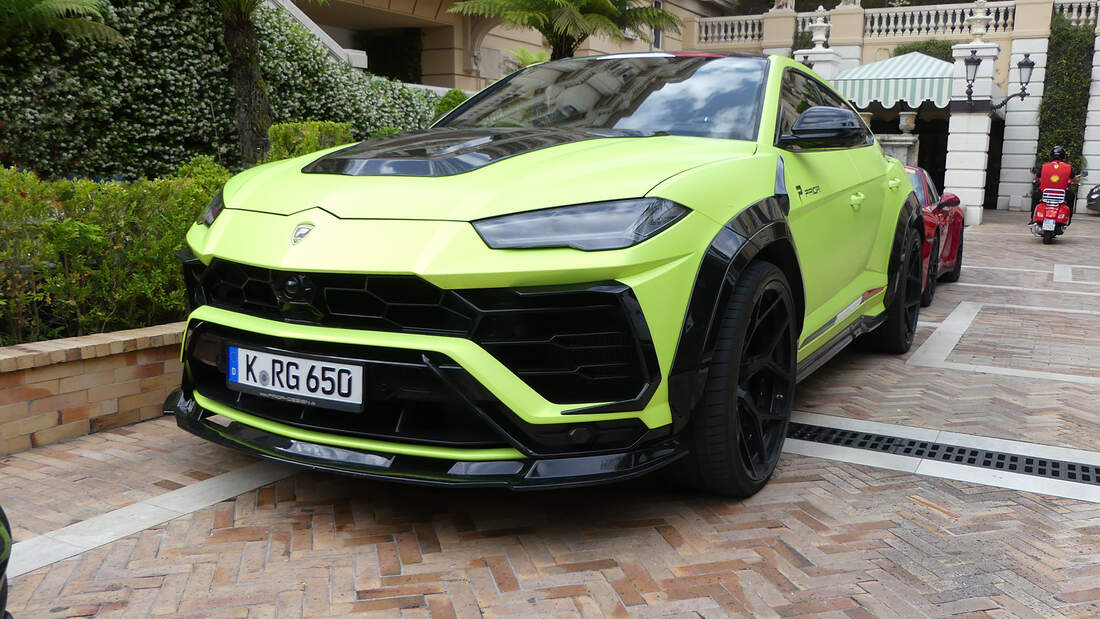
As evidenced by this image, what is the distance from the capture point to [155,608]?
2.44m

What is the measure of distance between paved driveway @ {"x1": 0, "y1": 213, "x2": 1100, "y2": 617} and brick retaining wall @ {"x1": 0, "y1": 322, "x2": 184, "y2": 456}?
0.09m

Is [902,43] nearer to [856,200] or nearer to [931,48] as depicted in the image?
[931,48]

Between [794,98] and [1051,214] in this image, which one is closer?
[794,98]

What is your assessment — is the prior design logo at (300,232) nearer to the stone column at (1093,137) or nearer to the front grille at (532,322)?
the front grille at (532,322)

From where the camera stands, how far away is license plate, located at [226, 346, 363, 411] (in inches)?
102

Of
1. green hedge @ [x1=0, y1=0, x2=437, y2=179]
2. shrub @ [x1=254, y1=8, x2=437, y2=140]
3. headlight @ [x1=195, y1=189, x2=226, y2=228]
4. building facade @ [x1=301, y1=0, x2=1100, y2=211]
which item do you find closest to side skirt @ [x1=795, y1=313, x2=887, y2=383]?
headlight @ [x1=195, y1=189, x2=226, y2=228]

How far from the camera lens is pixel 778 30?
26375 millimetres

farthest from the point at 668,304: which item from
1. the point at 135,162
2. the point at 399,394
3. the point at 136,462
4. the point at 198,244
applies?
the point at 135,162

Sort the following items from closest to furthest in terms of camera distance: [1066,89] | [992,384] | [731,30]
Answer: [992,384]
[1066,89]
[731,30]

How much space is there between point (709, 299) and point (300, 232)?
1.28m

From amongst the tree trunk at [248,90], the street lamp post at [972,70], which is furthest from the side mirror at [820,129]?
the street lamp post at [972,70]

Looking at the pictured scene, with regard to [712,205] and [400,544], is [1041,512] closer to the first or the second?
[712,205]

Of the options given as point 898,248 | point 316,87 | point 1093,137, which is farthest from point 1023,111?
point 898,248

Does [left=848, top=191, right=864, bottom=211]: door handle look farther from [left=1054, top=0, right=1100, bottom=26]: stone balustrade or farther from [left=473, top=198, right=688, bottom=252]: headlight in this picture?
[left=1054, top=0, right=1100, bottom=26]: stone balustrade
